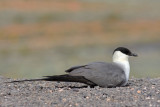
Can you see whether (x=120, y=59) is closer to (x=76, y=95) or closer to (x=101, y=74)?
(x=101, y=74)

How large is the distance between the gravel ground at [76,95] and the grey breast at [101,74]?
0.73 ft

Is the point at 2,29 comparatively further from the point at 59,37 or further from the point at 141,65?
the point at 141,65

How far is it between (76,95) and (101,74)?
1138 mm

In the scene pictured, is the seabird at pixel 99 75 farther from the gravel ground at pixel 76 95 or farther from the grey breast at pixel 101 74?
the gravel ground at pixel 76 95

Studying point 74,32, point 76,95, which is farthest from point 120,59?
point 74,32

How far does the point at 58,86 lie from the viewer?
10.5 m

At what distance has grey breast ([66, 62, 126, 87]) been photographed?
1025 cm

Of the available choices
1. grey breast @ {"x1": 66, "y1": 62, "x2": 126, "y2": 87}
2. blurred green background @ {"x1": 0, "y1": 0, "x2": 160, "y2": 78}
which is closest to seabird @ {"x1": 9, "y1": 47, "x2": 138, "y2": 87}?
grey breast @ {"x1": 66, "y1": 62, "x2": 126, "y2": 87}

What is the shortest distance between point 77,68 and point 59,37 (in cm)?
1867

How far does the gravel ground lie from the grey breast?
0.73 ft

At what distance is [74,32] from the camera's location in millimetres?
29562

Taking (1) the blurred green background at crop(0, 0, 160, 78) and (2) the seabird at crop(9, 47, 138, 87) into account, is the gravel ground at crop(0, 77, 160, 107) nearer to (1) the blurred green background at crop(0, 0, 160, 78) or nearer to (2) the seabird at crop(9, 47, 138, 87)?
(2) the seabird at crop(9, 47, 138, 87)

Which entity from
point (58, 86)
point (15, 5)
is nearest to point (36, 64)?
point (58, 86)

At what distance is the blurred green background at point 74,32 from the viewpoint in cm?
2194
